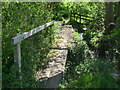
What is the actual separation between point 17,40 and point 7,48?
1.40 feet

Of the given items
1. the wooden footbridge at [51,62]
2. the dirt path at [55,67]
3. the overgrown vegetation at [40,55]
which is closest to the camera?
the wooden footbridge at [51,62]

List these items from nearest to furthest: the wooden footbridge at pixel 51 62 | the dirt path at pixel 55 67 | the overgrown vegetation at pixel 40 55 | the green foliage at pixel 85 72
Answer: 1. the wooden footbridge at pixel 51 62
2. the overgrown vegetation at pixel 40 55
3. the green foliage at pixel 85 72
4. the dirt path at pixel 55 67

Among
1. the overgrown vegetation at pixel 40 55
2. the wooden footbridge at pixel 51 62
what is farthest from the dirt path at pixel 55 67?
the overgrown vegetation at pixel 40 55

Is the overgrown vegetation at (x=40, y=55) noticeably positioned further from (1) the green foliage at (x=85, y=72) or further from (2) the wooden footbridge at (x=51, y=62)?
(2) the wooden footbridge at (x=51, y=62)

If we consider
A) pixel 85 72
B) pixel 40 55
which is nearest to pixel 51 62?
pixel 40 55

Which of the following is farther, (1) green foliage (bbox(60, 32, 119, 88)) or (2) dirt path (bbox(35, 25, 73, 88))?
(2) dirt path (bbox(35, 25, 73, 88))

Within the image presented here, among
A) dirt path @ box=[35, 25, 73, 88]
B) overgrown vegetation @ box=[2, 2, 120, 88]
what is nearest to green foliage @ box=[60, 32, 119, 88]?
overgrown vegetation @ box=[2, 2, 120, 88]

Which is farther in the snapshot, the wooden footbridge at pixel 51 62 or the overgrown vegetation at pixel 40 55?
the overgrown vegetation at pixel 40 55

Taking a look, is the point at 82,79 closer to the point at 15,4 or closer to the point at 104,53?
the point at 15,4

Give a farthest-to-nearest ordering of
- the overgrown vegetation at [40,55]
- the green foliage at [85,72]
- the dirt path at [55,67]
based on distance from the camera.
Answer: the dirt path at [55,67] → the green foliage at [85,72] → the overgrown vegetation at [40,55]

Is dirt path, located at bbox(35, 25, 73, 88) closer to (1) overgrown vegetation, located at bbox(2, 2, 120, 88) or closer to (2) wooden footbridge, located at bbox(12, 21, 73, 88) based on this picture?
(2) wooden footbridge, located at bbox(12, 21, 73, 88)

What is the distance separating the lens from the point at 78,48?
5.08 m

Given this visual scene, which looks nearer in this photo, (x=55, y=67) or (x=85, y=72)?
(x=55, y=67)

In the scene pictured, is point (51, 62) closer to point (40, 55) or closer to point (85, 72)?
point (40, 55)
